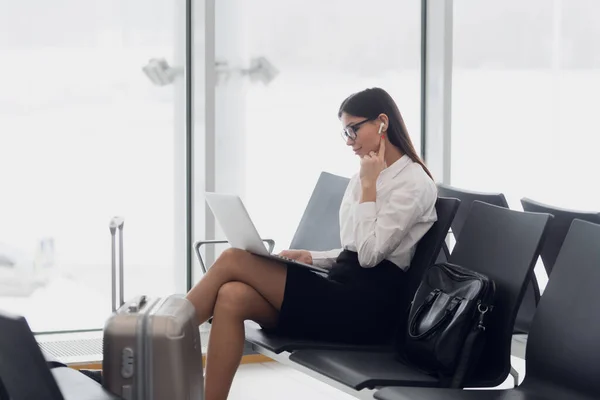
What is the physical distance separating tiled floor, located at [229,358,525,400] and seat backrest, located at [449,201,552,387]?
125 centimetres

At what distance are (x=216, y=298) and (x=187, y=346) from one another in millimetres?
844

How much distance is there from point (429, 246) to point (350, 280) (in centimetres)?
28

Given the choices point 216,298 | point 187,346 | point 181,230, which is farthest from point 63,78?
point 187,346

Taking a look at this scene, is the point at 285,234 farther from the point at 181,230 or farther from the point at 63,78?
the point at 63,78


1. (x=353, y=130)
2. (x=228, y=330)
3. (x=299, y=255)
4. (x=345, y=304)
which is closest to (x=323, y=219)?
(x=299, y=255)

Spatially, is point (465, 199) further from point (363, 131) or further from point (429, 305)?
point (429, 305)

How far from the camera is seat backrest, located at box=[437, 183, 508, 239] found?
119 inches

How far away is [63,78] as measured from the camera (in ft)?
14.6

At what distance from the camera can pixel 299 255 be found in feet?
10.7

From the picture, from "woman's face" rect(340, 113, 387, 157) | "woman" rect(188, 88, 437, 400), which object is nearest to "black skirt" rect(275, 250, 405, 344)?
"woman" rect(188, 88, 437, 400)

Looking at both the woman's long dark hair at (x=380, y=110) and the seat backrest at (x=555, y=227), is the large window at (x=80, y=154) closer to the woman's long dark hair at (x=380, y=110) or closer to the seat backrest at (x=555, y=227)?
the woman's long dark hair at (x=380, y=110)

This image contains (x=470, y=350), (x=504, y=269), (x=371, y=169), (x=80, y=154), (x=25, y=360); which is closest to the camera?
(x=25, y=360)

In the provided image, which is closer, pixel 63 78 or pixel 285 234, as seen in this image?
pixel 63 78

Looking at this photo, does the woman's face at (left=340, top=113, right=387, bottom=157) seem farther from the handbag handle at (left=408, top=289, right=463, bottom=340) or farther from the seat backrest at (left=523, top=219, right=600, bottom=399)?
the seat backrest at (left=523, top=219, right=600, bottom=399)
